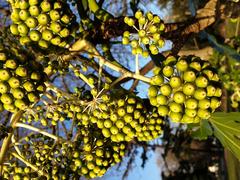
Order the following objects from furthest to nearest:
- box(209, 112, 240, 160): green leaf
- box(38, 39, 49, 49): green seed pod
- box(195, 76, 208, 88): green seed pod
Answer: box(209, 112, 240, 160): green leaf, box(38, 39, 49, 49): green seed pod, box(195, 76, 208, 88): green seed pod

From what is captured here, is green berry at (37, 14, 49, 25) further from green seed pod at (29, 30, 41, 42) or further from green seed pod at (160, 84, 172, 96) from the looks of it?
green seed pod at (160, 84, 172, 96)

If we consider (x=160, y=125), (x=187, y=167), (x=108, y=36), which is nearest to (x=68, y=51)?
(x=108, y=36)

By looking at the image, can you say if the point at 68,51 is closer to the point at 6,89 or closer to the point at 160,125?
the point at 6,89

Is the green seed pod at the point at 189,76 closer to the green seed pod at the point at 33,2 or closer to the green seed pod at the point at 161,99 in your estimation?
the green seed pod at the point at 161,99

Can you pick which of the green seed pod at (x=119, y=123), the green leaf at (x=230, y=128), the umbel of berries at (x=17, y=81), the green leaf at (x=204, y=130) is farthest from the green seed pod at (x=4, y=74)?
the green leaf at (x=204, y=130)

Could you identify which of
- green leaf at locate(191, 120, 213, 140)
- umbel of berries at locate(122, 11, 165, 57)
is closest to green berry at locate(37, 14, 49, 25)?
umbel of berries at locate(122, 11, 165, 57)

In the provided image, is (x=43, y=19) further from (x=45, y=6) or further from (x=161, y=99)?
(x=161, y=99)
